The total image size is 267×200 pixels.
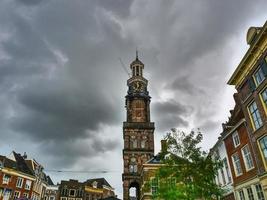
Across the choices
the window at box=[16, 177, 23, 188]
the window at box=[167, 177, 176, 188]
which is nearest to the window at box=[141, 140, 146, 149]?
the window at box=[16, 177, 23, 188]

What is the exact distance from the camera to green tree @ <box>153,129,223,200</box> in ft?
68.6

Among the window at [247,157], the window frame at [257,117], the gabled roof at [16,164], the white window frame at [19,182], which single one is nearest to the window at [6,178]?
the gabled roof at [16,164]

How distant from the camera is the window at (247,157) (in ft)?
71.7

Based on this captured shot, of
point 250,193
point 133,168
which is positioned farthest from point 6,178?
point 250,193

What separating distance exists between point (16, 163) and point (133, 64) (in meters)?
43.0

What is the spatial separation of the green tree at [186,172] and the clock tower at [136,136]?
32450 millimetres

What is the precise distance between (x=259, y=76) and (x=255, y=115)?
3377mm

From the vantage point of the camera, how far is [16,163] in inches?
2083

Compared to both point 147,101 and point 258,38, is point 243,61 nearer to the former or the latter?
point 258,38

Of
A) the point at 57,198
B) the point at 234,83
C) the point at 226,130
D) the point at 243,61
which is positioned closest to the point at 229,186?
the point at 226,130

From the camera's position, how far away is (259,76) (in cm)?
2008

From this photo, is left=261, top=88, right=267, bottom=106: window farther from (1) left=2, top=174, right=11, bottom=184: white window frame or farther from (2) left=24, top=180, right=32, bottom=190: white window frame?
(2) left=24, top=180, right=32, bottom=190: white window frame

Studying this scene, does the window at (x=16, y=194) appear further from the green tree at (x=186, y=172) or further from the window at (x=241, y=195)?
the window at (x=241, y=195)

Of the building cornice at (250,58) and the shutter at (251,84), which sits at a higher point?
the building cornice at (250,58)
